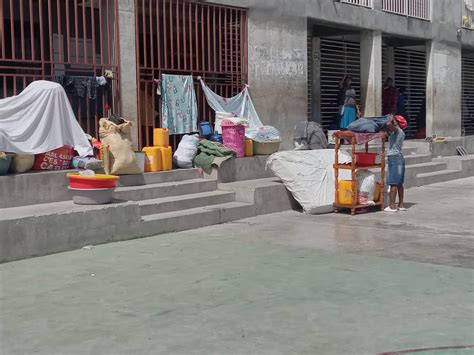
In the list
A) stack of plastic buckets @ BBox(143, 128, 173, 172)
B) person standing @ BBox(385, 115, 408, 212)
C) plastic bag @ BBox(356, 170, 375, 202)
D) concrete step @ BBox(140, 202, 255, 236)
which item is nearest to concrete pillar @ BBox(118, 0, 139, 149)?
stack of plastic buckets @ BBox(143, 128, 173, 172)

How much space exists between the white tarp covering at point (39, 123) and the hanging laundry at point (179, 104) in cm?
237

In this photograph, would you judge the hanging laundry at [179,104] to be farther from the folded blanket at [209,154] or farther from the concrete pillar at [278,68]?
the concrete pillar at [278,68]

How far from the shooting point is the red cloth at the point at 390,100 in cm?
1781

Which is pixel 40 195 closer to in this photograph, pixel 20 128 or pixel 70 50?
pixel 20 128

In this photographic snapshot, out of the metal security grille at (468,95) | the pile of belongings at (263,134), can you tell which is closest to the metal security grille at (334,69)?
the pile of belongings at (263,134)

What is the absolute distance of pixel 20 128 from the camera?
838cm

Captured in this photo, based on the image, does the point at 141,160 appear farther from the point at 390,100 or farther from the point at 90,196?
the point at 390,100

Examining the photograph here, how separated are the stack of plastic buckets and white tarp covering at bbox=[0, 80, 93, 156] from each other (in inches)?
48.4

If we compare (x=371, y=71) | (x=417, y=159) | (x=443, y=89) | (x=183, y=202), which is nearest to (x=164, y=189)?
(x=183, y=202)

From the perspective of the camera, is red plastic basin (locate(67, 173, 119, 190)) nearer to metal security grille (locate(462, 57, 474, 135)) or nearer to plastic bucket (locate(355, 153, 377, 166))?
plastic bucket (locate(355, 153, 377, 166))

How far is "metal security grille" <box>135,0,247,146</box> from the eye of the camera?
11055mm

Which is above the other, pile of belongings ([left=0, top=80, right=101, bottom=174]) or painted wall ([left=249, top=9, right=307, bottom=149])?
painted wall ([left=249, top=9, right=307, bottom=149])

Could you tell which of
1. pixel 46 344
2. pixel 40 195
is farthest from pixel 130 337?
pixel 40 195

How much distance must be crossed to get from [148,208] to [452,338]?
5.24m
